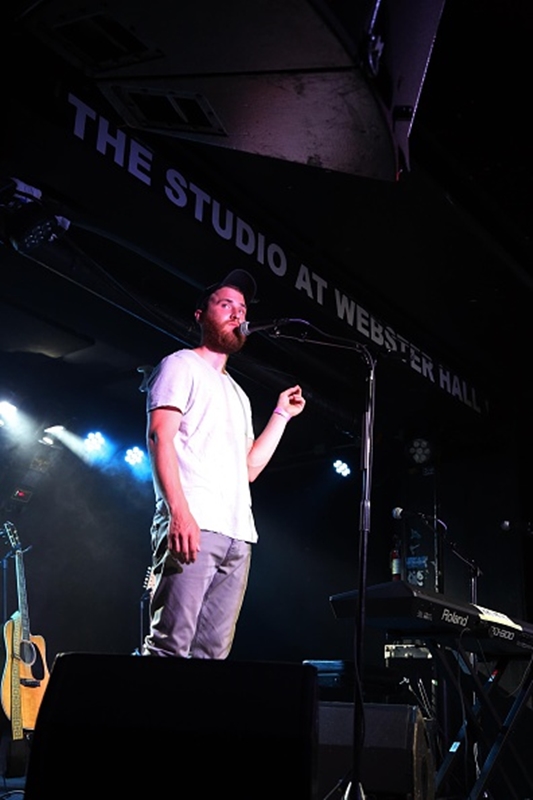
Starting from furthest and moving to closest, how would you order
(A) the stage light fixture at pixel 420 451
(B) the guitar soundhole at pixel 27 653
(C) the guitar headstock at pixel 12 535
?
(A) the stage light fixture at pixel 420 451 → (C) the guitar headstock at pixel 12 535 → (B) the guitar soundhole at pixel 27 653

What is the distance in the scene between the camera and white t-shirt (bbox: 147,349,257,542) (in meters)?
2.48

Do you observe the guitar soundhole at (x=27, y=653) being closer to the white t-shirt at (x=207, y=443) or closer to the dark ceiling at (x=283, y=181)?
the dark ceiling at (x=283, y=181)

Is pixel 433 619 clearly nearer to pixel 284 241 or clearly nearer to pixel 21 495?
pixel 284 241

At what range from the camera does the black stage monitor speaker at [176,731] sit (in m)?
1.51

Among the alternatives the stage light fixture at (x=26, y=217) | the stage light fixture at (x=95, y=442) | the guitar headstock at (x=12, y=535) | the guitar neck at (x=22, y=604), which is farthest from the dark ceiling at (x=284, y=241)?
the guitar neck at (x=22, y=604)

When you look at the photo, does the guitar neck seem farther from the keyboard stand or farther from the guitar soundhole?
the keyboard stand

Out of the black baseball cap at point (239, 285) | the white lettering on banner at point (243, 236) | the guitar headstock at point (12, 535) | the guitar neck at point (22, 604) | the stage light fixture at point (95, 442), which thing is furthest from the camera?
the stage light fixture at point (95, 442)

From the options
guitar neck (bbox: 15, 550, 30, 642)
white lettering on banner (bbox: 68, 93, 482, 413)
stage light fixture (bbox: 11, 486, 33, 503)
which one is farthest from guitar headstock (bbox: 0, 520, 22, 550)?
white lettering on banner (bbox: 68, 93, 482, 413)

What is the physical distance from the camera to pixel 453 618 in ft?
11.1

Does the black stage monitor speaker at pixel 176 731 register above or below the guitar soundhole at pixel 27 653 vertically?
above

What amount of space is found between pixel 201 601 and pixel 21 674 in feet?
13.2

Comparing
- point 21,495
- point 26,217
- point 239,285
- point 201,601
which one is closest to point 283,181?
point 26,217

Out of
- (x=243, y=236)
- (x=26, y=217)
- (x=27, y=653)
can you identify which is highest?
(x=243, y=236)

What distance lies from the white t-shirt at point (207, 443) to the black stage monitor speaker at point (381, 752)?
0.99 m
